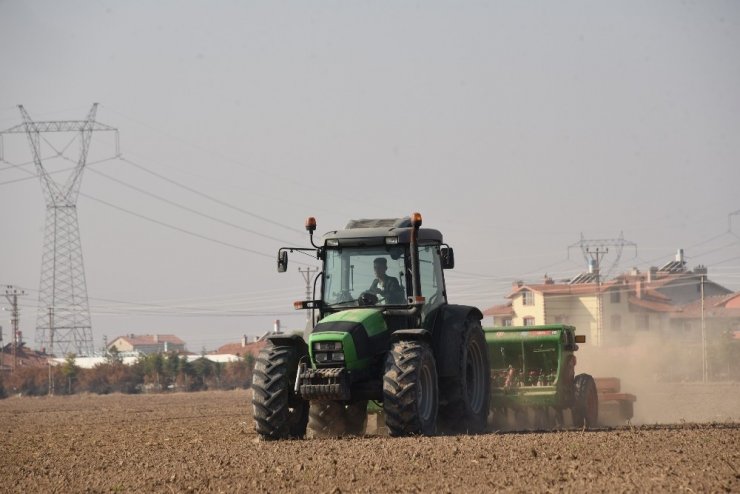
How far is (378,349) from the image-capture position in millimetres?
17219

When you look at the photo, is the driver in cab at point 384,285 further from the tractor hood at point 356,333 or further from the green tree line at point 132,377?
the green tree line at point 132,377

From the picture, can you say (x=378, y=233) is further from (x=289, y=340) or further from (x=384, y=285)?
(x=289, y=340)

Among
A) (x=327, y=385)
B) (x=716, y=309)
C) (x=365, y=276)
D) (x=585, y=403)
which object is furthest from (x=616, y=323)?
(x=327, y=385)

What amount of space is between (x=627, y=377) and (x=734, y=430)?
1287cm

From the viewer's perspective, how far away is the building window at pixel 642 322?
90.1 meters

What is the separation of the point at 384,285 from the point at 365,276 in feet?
1.14

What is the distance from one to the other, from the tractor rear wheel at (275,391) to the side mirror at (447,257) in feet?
8.69

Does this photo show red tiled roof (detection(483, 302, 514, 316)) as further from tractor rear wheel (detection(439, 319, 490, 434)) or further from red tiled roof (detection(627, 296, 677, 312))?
tractor rear wheel (detection(439, 319, 490, 434))

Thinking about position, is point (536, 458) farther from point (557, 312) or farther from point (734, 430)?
point (557, 312)

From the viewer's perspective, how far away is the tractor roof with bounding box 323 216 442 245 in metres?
17.8

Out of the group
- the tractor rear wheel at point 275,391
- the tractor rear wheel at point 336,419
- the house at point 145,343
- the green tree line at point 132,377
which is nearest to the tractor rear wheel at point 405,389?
the tractor rear wheel at point 275,391

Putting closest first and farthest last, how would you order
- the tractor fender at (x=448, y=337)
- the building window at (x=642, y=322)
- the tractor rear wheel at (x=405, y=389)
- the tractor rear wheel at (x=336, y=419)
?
→ the tractor rear wheel at (x=405, y=389)
the tractor fender at (x=448, y=337)
the tractor rear wheel at (x=336, y=419)
the building window at (x=642, y=322)

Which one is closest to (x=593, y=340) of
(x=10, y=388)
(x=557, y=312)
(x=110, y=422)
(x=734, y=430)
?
(x=557, y=312)

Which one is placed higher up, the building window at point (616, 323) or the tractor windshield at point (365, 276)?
the building window at point (616, 323)
